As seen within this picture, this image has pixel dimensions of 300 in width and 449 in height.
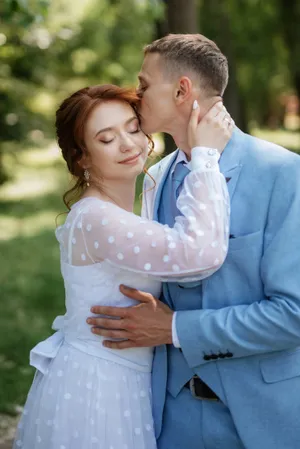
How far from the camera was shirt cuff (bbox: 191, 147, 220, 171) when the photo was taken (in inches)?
105

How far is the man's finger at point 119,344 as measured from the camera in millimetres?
2812

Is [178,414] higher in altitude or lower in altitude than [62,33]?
higher

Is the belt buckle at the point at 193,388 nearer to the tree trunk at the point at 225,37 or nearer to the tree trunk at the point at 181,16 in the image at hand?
the tree trunk at the point at 181,16

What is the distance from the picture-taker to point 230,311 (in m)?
2.68

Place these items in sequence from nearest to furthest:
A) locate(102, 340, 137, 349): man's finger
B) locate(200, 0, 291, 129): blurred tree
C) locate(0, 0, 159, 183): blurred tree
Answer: locate(102, 340, 137, 349): man's finger < locate(0, 0, 159, 183): blurred tree < locate(200, 0, 291, 129): blurred tree

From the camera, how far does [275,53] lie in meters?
24.9

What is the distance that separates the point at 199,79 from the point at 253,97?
31768 mm

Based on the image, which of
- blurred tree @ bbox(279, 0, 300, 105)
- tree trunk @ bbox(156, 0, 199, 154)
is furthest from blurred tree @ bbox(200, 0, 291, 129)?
tree trunk @ bbox(156, 0, 199, 154)

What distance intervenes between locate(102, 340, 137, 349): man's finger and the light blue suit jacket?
19 centimetres

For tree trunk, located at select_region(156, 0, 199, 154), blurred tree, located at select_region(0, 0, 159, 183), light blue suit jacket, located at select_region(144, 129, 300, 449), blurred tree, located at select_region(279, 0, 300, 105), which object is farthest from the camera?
blurred tree, located at select_region(279, 0, 300, 105)

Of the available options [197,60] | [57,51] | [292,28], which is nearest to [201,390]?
[197,60]

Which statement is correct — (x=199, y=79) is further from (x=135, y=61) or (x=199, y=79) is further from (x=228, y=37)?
(x=135, y=61)

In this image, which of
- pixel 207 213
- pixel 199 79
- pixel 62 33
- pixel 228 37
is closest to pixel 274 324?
pixel 207 213

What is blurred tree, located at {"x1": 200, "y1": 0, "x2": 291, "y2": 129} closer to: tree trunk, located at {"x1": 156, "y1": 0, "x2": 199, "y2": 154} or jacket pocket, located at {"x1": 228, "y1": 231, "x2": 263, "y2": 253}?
tree trunk, located at {"x1": 156, "y1": 0, "x2": 199, "y2": 154}
